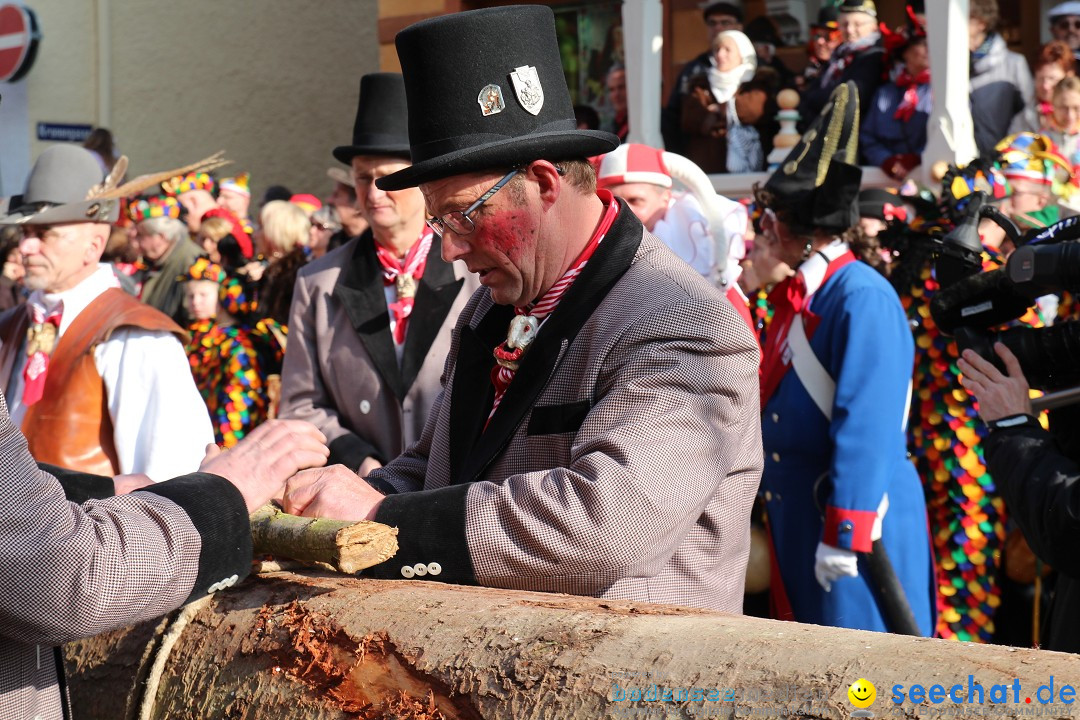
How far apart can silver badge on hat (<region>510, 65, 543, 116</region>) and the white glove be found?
7.86 feet

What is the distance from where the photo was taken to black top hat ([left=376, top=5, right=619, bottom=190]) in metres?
2.55

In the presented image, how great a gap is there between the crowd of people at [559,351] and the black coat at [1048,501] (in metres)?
0.04

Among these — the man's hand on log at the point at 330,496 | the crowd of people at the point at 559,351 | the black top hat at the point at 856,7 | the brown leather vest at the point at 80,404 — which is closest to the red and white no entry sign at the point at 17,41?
the crowd of people at the point at 559,351

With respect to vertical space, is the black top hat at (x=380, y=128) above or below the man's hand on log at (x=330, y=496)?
above

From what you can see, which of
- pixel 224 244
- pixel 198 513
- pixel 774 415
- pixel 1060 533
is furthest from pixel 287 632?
pixel 224 244

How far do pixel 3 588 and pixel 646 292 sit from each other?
50.5 inches

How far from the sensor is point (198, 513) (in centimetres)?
204

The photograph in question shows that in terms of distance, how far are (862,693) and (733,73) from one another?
772cm

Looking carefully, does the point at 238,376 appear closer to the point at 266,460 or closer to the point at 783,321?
the point at 783,321

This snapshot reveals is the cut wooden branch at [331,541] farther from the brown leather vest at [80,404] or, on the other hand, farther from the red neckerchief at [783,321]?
the red neckerchief at [783,321]

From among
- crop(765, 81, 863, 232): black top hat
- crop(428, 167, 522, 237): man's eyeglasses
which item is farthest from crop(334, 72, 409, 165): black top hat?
crop(428, 167, 522, 237): man's eyeglasses

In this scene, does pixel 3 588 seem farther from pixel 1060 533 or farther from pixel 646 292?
pixel 1060 533

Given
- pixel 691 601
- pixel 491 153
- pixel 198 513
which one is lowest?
pixel 691 601

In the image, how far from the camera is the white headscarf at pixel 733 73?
888cm
